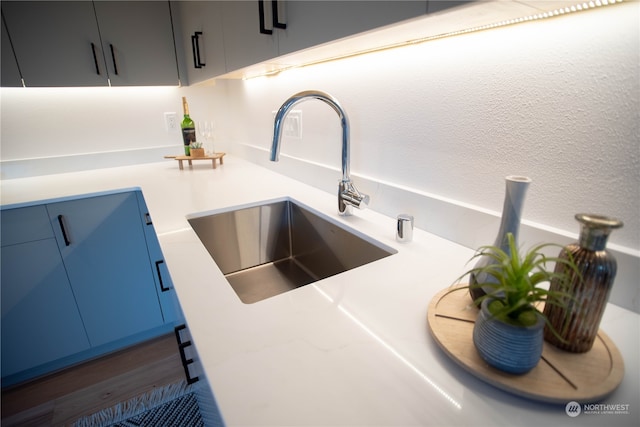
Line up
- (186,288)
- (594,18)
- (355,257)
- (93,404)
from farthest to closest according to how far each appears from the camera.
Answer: (93,404)
(355,257)
(186,288)
(594,18)

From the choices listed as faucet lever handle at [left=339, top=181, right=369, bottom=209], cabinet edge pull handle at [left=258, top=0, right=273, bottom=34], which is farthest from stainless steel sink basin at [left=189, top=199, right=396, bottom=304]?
cabinet edge pull handle at [left=258, top=0, right=273, bottom=34]

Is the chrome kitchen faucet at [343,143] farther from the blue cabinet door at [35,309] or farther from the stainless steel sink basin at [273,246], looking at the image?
the blue cabinet door at [35,309]

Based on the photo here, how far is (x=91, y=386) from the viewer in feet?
5.06

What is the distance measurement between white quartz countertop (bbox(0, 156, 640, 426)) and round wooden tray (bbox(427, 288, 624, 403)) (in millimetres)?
21

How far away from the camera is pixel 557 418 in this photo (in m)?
0.39

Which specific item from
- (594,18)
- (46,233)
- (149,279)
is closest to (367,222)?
(594,18)

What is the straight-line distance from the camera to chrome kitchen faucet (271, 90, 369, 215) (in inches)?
36.5

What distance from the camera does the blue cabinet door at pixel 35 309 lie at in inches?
56.6

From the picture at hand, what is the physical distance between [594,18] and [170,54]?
1.94 m

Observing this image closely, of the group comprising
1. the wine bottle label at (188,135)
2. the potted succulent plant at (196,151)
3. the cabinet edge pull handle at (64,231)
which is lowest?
the cabinet edge pull handle at (64,231)

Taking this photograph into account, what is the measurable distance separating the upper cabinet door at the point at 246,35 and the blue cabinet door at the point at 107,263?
885mm

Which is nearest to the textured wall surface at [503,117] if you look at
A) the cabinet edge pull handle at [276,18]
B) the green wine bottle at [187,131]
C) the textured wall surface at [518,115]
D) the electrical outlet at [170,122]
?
the textured wall surface at [518,115]

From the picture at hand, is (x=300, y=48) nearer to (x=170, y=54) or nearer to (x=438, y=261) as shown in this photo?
(x=438, y=261)

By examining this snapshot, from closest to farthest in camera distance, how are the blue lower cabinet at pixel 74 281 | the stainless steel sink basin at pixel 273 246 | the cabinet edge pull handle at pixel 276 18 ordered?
the cabinet edge pull handle at pixel 276 18
the stainless steel sink basin at pixel 273 246
the blue lower cabinet at pixel 74 281
